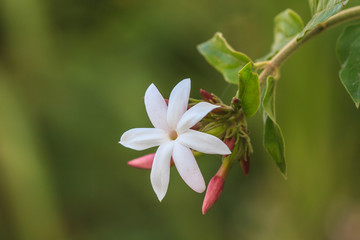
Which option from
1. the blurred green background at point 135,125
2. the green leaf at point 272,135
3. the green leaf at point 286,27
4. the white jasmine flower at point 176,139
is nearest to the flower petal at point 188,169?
the white jasmine flower at point 176,139

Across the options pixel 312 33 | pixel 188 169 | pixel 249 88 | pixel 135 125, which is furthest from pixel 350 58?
pixel 135 125

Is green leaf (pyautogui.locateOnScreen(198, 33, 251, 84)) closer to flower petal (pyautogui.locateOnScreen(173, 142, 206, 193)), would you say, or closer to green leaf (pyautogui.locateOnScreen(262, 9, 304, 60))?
green leaf (pyautogui.locateOnScreen(262, 9, 304, 60))

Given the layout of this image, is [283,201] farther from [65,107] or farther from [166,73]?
[65,107]

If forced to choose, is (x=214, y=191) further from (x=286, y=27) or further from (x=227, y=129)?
(x=286, y=27)

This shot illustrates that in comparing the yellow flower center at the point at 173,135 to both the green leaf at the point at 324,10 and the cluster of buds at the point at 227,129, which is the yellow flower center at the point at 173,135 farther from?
the green leaf at the point at 324,10

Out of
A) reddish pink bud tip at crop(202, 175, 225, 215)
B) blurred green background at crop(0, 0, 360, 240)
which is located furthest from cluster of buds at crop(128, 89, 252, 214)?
blurred green background at crop(0, 0, 360, 240)
